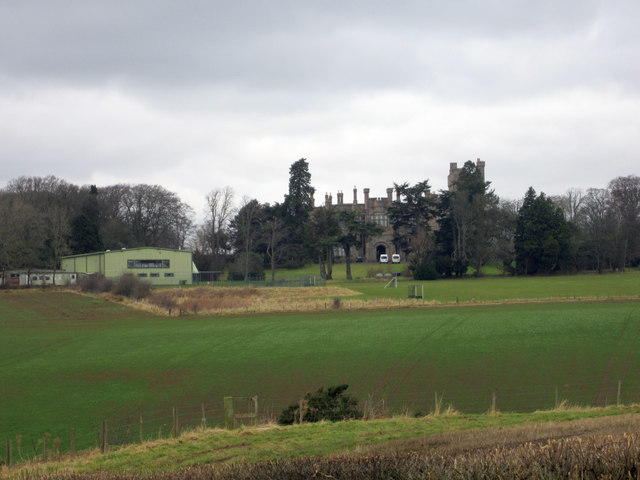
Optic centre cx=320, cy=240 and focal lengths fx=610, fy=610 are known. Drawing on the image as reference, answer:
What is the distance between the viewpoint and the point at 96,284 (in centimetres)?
6512

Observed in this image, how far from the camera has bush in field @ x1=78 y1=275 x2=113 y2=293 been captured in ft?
207

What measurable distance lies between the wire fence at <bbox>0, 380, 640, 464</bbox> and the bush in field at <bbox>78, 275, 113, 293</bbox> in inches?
1834

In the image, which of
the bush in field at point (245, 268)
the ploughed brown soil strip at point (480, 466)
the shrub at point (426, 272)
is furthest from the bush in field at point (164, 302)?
the ploughed brown soil strip at point (480, 466)

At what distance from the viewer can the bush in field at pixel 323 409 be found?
15609mm

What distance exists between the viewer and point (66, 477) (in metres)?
6.46

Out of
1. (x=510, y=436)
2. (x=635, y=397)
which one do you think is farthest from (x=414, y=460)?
(x=635, y=397)

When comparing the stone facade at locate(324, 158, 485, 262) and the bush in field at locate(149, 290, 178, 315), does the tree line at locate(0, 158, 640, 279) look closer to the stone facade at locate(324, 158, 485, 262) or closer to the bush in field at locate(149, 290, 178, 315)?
the stone facade at locate(324, 158, 485, 262)

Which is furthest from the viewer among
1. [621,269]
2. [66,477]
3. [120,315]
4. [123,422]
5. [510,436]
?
[621,269]

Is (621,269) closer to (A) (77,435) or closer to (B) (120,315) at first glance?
(B) (120,315)

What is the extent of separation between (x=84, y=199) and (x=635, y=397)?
3877 inches

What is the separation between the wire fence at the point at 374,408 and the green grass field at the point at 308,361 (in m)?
0.09

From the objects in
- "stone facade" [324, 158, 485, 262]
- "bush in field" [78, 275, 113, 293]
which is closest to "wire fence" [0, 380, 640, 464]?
"bush in field" [78, 275, 113, 293]

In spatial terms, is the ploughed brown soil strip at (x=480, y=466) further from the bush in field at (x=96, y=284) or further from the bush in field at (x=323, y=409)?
the bush in field at (x=96, y=284)

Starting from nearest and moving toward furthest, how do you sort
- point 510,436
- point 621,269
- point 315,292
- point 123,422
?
1. point 510,436
2. point 123,422
3. point 315,292
4. point 621,269
